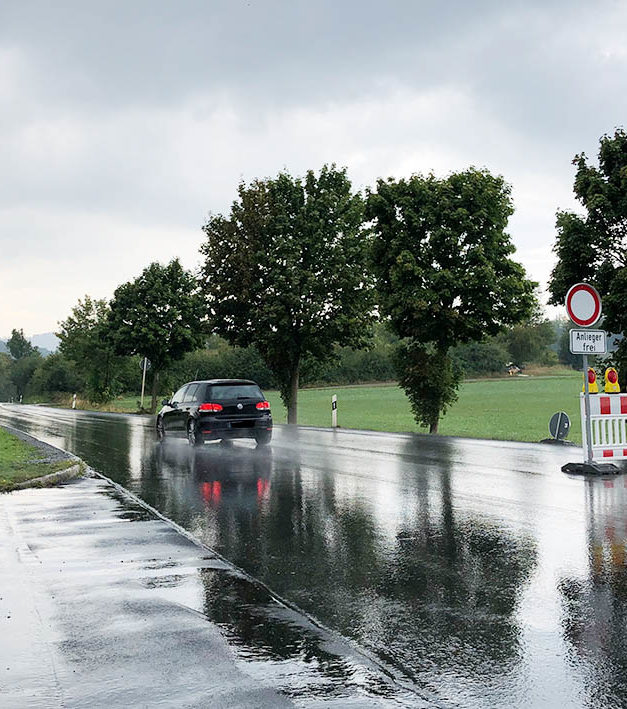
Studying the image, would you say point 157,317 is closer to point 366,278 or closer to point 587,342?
point 366,278

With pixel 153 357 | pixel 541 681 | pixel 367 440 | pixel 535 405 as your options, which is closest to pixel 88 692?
pixel 541 681

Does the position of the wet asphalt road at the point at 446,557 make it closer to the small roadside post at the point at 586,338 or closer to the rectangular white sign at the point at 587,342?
the small roadside post at the point at 586,338

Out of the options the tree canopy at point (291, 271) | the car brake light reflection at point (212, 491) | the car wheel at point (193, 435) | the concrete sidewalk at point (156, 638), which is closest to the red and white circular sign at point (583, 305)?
the car brake light reflection at point (212, 491)

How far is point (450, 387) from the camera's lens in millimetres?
26906

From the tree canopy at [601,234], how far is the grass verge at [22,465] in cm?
1427

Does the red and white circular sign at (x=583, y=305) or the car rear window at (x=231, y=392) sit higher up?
the red and white circular sign at (x=583, y=305)

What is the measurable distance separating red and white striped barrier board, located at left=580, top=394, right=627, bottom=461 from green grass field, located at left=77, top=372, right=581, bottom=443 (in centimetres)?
823

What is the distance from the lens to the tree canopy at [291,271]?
32312mm

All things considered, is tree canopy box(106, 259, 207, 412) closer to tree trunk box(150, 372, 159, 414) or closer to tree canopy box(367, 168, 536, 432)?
tree trunk box(150, 372, 159, 414)

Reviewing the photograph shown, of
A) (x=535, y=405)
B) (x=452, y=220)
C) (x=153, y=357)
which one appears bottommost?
(x=535, y=405)

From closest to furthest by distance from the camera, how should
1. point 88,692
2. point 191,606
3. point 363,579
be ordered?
point 88,692, point 191,606, point 363,579

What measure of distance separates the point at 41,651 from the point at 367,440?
693 inches

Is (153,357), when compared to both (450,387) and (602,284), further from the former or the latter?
(602,284)

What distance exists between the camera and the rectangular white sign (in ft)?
44.5
